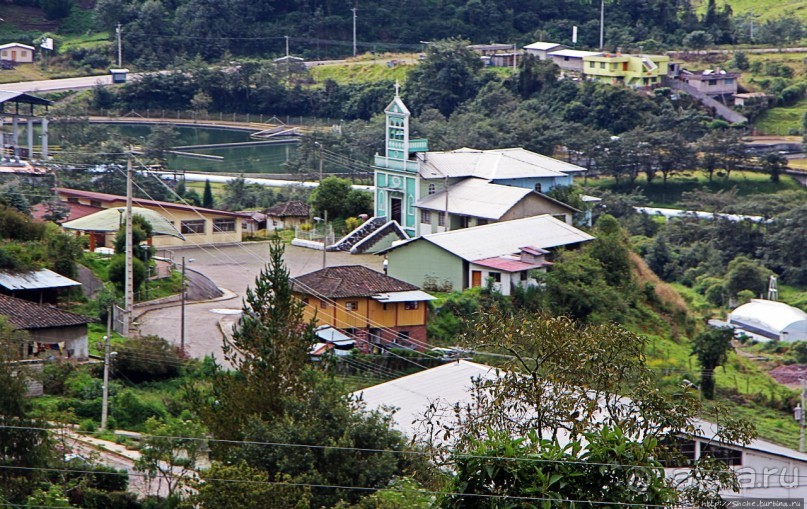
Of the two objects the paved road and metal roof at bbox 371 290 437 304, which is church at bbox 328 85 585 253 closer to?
metal roof at bbox 371 290 437 304

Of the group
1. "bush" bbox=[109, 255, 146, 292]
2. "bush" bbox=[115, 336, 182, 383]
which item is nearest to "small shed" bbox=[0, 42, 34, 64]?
"bush" bbox=[109, 255, 146, 292]

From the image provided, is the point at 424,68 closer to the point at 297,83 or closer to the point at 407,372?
the point at 297,83

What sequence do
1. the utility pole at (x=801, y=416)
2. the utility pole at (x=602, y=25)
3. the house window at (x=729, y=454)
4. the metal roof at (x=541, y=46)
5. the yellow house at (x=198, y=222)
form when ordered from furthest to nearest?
the utility pole at (x=602, y=25)
the metal roof at (x=541, y=46)
the yellow house at (x=198, y=222)
the utility pole at (x=801, y=416)
the house window at (x=729, y=454)

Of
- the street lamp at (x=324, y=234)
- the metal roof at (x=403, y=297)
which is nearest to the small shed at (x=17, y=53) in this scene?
the street lamp at (x=324, y=234)

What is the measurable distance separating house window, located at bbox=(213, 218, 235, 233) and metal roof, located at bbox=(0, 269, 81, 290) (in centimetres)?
682

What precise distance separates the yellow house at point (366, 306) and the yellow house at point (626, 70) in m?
29.4

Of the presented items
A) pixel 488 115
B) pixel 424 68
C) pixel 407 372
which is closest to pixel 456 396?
pixel 407 372

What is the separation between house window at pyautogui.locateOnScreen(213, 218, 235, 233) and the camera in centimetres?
2747

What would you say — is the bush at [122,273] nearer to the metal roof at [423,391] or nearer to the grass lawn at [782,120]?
the metal roof at [423,391]

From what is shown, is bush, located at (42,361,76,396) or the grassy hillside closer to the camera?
bush, located at (42,361,76,396)

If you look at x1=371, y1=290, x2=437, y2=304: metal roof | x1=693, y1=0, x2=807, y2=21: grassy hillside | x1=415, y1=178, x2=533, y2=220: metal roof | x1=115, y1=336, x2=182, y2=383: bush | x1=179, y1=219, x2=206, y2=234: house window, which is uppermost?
x1=693, y1=0, x2=807, y2=21: grassy hillside

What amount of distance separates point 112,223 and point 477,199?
6444 millimetres

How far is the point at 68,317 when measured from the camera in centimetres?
1856

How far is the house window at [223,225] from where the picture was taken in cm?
2747
